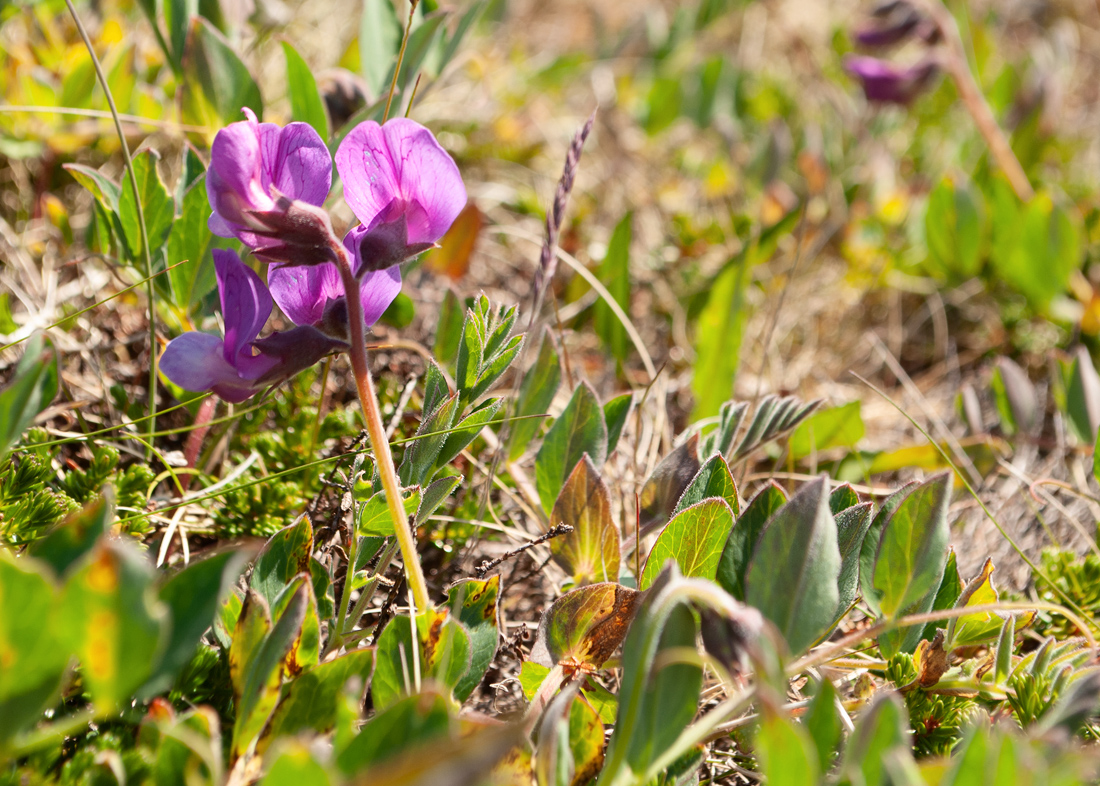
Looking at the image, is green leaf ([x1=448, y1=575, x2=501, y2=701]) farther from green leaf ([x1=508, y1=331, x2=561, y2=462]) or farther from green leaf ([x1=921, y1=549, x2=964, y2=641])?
green leaf ([x1=921, y1=549, x2=964, y2=641])

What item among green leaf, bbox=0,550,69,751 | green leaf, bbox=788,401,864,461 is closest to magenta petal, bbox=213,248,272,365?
green leaf, bbox=0,550,69,751

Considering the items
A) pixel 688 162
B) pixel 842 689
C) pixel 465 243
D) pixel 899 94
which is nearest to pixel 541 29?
pixel 688 162

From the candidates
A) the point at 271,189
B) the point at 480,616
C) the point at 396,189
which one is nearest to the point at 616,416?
the point at 480,616

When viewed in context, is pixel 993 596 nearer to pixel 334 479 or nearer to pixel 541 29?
pixel 334 479

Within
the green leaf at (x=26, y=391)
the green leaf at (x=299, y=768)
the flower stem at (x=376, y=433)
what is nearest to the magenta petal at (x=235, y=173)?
the flower stem at (x=376, y=433)

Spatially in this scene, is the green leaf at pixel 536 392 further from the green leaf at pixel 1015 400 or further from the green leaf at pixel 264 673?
the green leaf at pixel 1015 400
